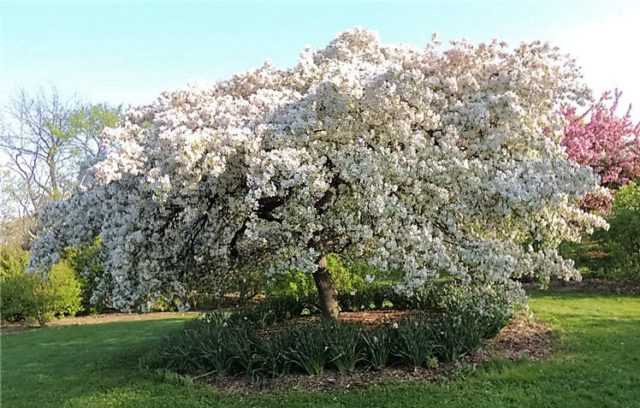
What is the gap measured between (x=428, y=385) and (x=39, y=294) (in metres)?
13.2

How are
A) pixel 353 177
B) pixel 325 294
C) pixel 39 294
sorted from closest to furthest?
pixel 353 177, pixel 325 294, pixel 39 294

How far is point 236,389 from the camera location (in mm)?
6605

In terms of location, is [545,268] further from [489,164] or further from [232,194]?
[232,194]

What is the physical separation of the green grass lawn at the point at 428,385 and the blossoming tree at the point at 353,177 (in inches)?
46.2

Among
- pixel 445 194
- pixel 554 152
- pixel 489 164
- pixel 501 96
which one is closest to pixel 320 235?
pixel 445 194

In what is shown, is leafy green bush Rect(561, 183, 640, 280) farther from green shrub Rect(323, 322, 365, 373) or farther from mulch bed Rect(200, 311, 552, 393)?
green shrub Rect(323, 322, 365, 373)

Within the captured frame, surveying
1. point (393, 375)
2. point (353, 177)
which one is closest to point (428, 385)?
point (393, 375)

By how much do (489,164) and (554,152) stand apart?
4.44 feet

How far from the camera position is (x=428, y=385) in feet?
20.3

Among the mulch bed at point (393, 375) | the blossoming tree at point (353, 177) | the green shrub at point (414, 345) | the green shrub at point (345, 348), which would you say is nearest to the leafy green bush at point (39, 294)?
the blossoming tree at point (353, 177)

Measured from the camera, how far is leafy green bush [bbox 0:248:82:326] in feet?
50.7

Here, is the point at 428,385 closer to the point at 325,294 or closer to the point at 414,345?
the point at 414,345

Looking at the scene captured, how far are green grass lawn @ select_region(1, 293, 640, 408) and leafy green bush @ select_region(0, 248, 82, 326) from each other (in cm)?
527

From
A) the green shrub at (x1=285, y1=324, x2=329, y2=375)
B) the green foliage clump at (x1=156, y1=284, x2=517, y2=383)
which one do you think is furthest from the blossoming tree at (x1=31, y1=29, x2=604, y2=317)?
the green shrub at (x1=285, y1=324, x2=329, y2=375)
